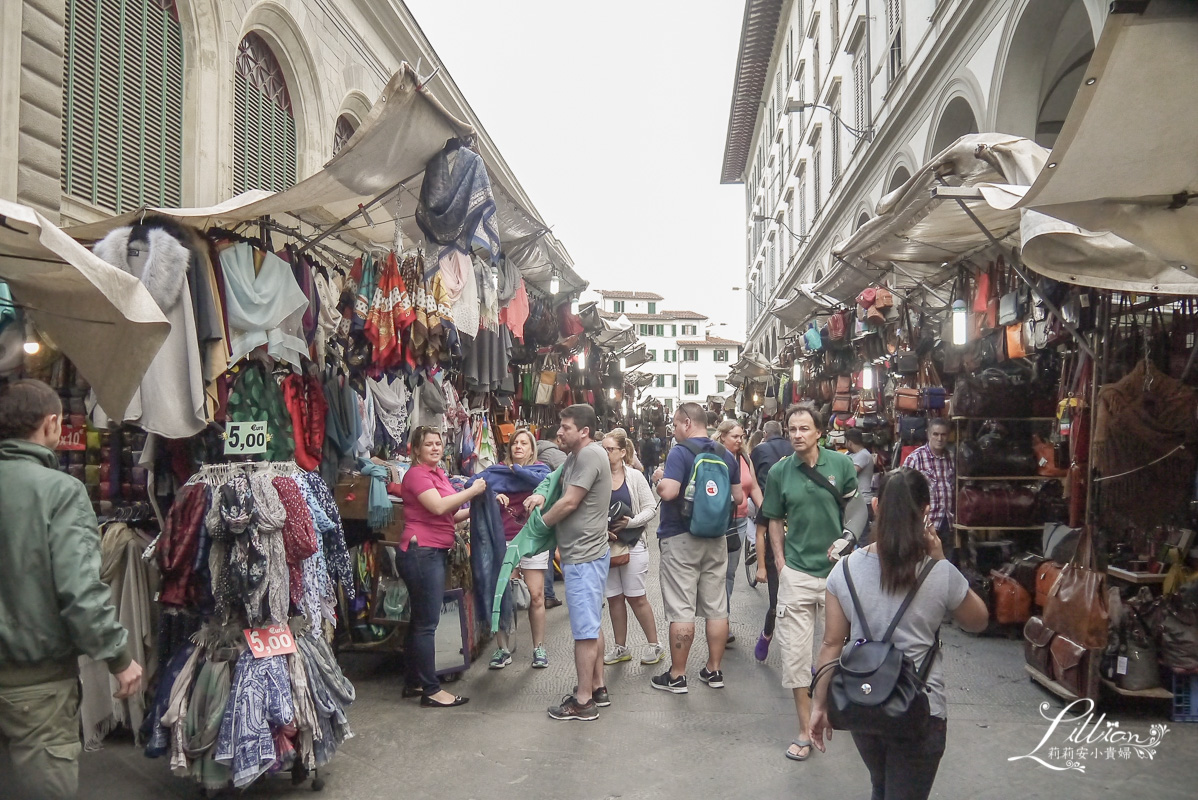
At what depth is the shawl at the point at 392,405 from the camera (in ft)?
23.6

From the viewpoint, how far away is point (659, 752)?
486 cm

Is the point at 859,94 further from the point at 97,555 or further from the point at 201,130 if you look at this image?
the point at 97,555

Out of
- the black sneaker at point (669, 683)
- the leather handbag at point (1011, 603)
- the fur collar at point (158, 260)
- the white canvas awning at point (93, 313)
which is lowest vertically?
the black sneaker at point (669, 683)

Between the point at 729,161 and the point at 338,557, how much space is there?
4793 centimetres

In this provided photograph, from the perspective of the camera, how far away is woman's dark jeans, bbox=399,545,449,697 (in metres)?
5.65

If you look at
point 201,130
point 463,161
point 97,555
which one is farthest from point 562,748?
point 201,130

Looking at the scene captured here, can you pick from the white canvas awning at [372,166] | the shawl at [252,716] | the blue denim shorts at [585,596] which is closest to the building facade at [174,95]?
the white canvas awning at [372,166]

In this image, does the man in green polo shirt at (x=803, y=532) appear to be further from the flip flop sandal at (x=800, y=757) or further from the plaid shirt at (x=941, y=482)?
the plaid shirt at (x=941, y=482)

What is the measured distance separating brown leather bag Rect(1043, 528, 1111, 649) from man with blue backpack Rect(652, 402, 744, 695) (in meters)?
2.17

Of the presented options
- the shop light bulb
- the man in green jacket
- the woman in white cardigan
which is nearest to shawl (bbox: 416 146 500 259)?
the woman in white cardigan

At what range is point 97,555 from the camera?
3191 millimetres

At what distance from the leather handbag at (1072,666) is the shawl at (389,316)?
4720mm

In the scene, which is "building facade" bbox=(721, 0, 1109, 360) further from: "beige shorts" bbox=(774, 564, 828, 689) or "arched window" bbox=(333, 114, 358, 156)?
"arched window" bbox=(333, 114, 358, 156)

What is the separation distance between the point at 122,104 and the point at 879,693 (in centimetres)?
796
